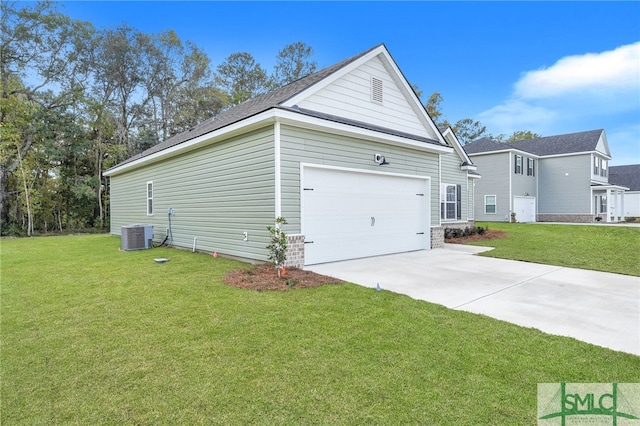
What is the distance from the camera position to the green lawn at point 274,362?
228 centimetres

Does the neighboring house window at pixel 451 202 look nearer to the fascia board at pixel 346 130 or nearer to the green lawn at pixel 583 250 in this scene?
the green lawn at pixel 583 250

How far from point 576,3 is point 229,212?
11.5 m

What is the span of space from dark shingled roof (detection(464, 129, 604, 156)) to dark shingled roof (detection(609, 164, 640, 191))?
35.6ft

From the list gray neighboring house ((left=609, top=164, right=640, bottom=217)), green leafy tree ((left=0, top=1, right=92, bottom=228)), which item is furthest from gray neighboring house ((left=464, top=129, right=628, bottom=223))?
green leafy tree ((left=0, top=1, right=92, bottom=228))

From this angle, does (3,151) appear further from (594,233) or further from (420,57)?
(594,233)

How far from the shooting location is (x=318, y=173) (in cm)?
766

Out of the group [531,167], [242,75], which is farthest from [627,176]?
[242,75]

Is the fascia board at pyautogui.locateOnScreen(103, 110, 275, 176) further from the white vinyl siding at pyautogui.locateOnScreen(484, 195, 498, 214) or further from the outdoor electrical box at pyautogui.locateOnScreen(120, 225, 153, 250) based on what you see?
the white vinyl siding at pyautogui.locateOnScreen(484, 195, 498, 214)

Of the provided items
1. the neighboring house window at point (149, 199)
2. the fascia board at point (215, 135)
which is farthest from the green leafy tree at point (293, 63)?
the fascia board at point (215, 135)

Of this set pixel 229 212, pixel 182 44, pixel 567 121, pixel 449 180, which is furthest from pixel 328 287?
pixel 567 121

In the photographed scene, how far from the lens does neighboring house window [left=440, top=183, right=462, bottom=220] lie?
14.3 metres

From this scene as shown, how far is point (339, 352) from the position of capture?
3.13 m

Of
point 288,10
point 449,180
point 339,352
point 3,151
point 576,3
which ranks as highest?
point 288,10

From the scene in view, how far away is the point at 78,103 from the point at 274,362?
23.0m
